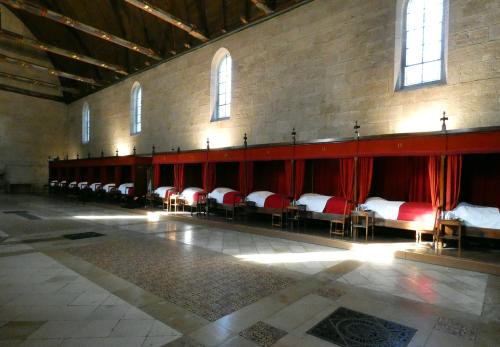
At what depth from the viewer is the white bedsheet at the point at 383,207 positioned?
6182 mm

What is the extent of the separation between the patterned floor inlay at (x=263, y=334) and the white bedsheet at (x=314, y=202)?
453 cm

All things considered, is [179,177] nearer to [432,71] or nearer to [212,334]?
[432,71]

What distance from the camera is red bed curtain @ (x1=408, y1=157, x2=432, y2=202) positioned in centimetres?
693

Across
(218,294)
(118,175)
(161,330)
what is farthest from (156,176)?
(161,330)

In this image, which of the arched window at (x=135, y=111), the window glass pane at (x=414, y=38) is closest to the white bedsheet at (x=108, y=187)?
the arched window at (x=135, y=111)

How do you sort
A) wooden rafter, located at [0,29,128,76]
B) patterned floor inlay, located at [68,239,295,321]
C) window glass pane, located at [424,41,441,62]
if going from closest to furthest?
patterned floor inlay, located at [68,239,295,321], window glass pane, located at [424,41,441,62], wooden rafter, located at [0,29,128,76]

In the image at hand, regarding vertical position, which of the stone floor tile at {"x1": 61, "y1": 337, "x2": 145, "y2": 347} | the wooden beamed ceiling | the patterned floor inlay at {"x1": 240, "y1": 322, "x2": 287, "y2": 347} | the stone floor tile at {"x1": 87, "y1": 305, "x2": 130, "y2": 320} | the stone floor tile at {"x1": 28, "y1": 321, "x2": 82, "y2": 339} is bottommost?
the stone floor tile at {"x1": 87, "y1": 305, "x2": 130, "y2": 320}

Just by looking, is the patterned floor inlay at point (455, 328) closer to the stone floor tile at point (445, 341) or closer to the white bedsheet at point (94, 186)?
the stone floor tile at point (445, 341)

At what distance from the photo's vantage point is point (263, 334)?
277cm

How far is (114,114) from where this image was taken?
17750mm

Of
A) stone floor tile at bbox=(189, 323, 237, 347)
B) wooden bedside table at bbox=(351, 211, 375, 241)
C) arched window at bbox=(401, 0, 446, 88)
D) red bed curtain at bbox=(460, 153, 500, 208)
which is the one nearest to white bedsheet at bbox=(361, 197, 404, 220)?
wooden bedside table at bbox=(351, 211, 375, 241)

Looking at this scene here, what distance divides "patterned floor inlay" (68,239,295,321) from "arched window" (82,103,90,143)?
17155 millimetres

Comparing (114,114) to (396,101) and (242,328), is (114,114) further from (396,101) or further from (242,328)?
(242,328)

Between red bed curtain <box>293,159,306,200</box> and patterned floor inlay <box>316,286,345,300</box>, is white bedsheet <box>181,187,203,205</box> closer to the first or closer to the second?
red bed curtain <box>293,159,306,200</box>
